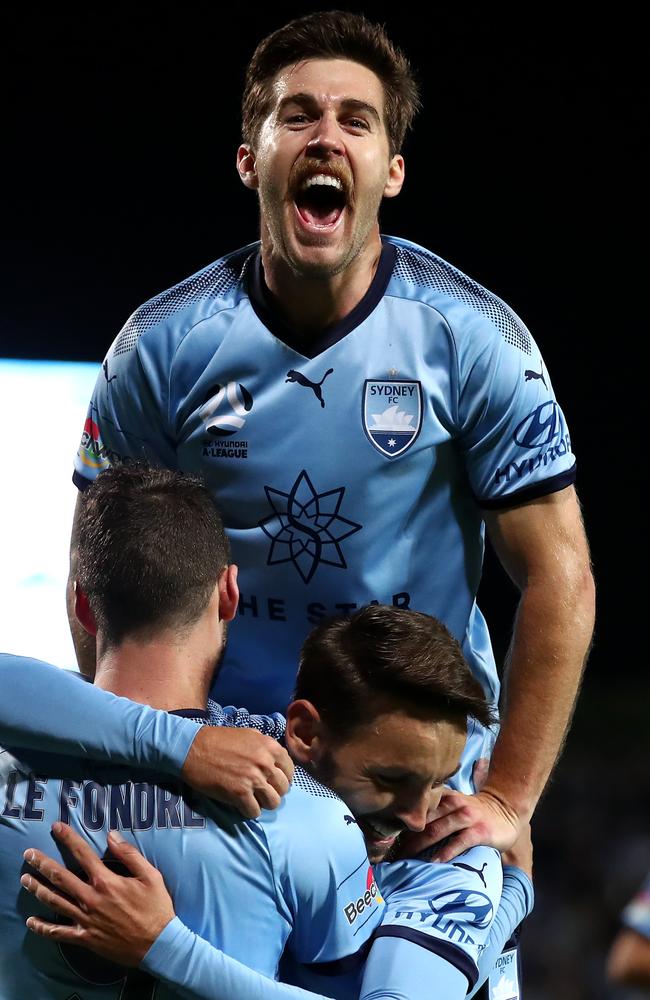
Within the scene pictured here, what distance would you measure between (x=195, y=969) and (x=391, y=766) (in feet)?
1.41

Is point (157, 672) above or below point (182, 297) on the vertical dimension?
below

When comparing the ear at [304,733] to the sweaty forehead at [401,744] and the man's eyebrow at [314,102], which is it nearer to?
the sweaty forehead at [401,744]

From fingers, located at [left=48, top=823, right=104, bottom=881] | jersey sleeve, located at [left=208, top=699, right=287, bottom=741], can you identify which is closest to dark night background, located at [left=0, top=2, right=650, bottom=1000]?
jersey sleeve, located at [left=208, top=699, right=287, bottom=741]

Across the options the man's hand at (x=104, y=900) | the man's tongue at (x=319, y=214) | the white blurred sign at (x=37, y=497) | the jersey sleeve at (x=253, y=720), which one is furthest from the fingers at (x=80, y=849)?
the white blurred sign at (x=37, y=497)

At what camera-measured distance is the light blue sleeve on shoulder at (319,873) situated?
169cm

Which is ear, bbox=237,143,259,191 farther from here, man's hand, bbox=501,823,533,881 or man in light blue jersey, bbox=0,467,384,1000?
man's hand, bbox=501,823,533,881

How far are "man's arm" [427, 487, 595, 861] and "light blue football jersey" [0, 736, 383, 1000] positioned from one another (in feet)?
2.35

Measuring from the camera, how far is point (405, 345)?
244 cm

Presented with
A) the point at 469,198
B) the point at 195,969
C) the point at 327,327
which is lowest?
the point at 195,969

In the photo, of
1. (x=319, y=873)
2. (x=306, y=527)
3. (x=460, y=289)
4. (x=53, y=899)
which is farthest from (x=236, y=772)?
(x=460, y=289)

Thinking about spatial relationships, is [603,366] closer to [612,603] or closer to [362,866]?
[612,603]

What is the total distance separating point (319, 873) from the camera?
1.69m

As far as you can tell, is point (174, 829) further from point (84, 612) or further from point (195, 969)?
point (84, 612)

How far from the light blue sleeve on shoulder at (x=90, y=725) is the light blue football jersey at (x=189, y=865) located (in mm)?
53
